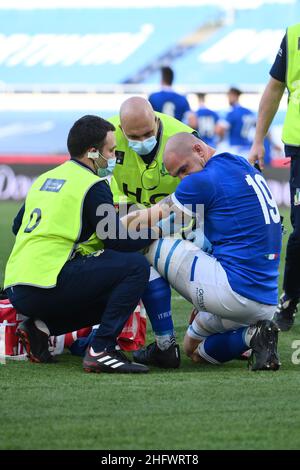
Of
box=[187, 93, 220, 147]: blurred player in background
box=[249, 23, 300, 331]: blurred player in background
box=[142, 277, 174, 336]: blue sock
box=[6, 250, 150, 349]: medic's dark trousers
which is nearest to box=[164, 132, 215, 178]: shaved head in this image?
box=[6, 250, 150, 349]: medic's dark trousers

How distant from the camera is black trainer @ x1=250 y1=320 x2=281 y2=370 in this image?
510 centimetres

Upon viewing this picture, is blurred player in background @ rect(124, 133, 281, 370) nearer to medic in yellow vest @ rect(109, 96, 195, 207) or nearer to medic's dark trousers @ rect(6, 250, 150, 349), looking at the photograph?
medic's dark trousers @ rect(6, 250, 150, 349)

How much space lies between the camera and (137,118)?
230 inches

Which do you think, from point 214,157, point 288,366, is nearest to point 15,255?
point 214,157

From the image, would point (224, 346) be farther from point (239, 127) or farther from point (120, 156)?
point (239, 127)

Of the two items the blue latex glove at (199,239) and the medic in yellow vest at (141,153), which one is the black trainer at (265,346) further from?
the medic in yellow vest at (141,153)

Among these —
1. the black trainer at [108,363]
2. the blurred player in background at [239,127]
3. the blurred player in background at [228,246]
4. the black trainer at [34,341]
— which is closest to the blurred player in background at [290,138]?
the blurred player in background at [228,246]

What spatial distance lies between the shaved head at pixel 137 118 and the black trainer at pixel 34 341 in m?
1.32

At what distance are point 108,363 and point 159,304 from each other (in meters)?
0.49

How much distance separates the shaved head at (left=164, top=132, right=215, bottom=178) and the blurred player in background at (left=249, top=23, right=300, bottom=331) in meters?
1.31

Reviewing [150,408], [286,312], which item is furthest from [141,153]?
[150,408]

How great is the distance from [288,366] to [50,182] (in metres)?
1.54

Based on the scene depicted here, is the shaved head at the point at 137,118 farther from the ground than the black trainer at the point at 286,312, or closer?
farther from the ground

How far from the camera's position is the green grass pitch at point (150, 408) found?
3663mm
